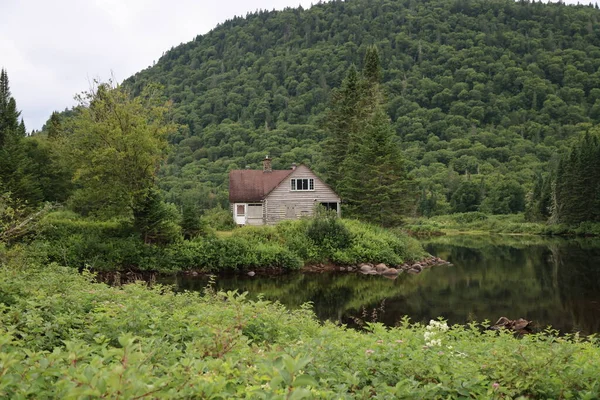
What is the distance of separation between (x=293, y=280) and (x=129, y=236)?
10.5 meters

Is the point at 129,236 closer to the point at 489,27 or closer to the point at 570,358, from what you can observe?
the point at 570,358

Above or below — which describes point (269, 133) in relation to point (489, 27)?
below

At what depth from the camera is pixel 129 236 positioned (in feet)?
91.1

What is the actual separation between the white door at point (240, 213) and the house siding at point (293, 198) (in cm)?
277

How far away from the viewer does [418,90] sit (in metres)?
150

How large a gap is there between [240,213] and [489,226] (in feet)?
170

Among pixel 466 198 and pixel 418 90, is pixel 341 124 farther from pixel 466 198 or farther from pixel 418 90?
pixel 418 90

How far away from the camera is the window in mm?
42844

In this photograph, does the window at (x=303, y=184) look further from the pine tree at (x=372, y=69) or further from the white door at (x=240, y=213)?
the pine tree at (x=372, y=69)

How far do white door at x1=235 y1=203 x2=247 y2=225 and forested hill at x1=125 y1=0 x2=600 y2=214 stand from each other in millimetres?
31484

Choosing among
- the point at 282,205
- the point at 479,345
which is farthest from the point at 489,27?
the point at 479,345

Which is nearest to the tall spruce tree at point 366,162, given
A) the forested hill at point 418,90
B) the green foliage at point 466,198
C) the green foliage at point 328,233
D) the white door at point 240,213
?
the green foliage at point 328,233

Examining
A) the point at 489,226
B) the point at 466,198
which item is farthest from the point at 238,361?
the point at 466,198

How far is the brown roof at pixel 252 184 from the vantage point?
146 ft
